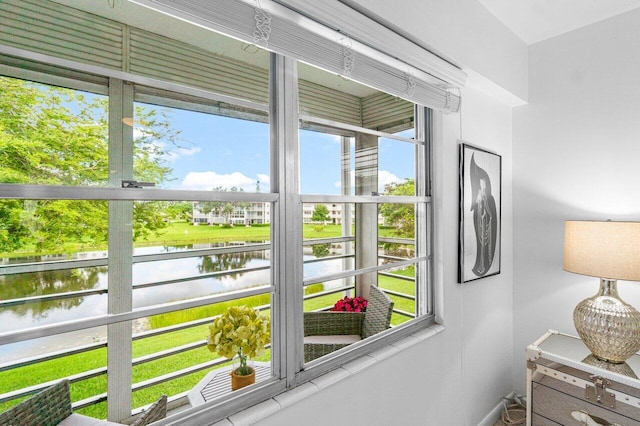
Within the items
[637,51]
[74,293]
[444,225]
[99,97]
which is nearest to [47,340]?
[74,293]

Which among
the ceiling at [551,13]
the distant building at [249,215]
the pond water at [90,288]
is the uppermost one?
the ceiling at [551,13]

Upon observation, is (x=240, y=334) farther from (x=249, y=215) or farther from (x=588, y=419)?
A: (x=588, y=419)

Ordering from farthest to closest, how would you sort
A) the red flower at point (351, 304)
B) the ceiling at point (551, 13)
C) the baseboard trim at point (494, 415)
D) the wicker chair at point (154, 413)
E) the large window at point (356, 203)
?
the baseboard trim at point (494, 415)
the ceiling at point (551, 13)
the red flower at point (351, 304)
the large window at point (356, 203)
the wicker chair at point (154, 413)

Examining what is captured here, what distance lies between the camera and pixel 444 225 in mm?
1924

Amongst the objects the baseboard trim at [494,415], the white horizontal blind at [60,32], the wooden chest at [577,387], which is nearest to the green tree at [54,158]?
the white horizontal blind at [60,32]

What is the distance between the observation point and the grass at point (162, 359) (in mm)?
836

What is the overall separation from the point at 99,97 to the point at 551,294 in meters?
2.95

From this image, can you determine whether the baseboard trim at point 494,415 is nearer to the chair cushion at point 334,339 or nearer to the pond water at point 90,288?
the chair cushion at point 334,339

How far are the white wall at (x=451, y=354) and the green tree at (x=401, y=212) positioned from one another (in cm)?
17

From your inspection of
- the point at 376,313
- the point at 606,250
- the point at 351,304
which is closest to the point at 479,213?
the point at 606,250

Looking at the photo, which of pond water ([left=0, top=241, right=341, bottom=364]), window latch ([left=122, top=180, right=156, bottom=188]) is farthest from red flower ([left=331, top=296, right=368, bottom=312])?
window latch ([left=122, top=180, right=156, bottom=188])

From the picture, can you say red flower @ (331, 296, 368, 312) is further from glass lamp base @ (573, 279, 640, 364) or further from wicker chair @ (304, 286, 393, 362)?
glass lamp base @ (573, 279, 640, 364)

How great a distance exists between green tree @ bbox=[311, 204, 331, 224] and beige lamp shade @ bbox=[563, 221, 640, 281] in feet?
5.07

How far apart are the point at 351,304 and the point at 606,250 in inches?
57.2
